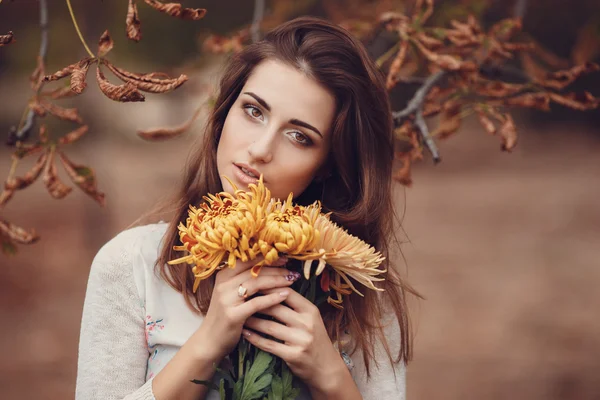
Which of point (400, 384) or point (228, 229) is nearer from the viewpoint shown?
point (228, 229)

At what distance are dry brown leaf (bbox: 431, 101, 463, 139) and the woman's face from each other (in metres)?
0.68

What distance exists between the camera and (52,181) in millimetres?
1985

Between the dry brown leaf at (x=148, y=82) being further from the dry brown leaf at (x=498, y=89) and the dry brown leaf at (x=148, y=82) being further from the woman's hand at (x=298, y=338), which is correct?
the dry brown leaf at (x=498, y=89)

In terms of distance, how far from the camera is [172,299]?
1822 mm

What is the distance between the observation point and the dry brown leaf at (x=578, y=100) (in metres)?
2.23

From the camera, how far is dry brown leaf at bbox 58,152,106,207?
2.02 metres

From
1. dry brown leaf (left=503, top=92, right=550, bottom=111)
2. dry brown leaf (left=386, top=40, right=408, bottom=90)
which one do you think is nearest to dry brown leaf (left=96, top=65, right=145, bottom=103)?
dry brown leaf (left=386, top=40, right=408, bottom=90)

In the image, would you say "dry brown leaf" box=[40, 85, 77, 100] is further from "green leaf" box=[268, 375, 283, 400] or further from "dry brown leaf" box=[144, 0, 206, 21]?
"green leaf" box=[268, 375, 283, 400]

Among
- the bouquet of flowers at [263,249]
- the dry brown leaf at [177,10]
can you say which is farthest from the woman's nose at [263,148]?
the dry brown leaf at [177,10]

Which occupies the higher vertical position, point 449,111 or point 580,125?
point 449,111

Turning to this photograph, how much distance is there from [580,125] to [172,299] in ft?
59.4

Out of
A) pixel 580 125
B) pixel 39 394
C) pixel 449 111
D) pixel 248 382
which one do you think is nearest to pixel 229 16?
pixel 39 394

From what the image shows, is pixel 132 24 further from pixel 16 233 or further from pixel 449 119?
pixel 449 119

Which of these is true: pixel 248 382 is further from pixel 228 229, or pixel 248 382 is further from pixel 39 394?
pixel 39 394
